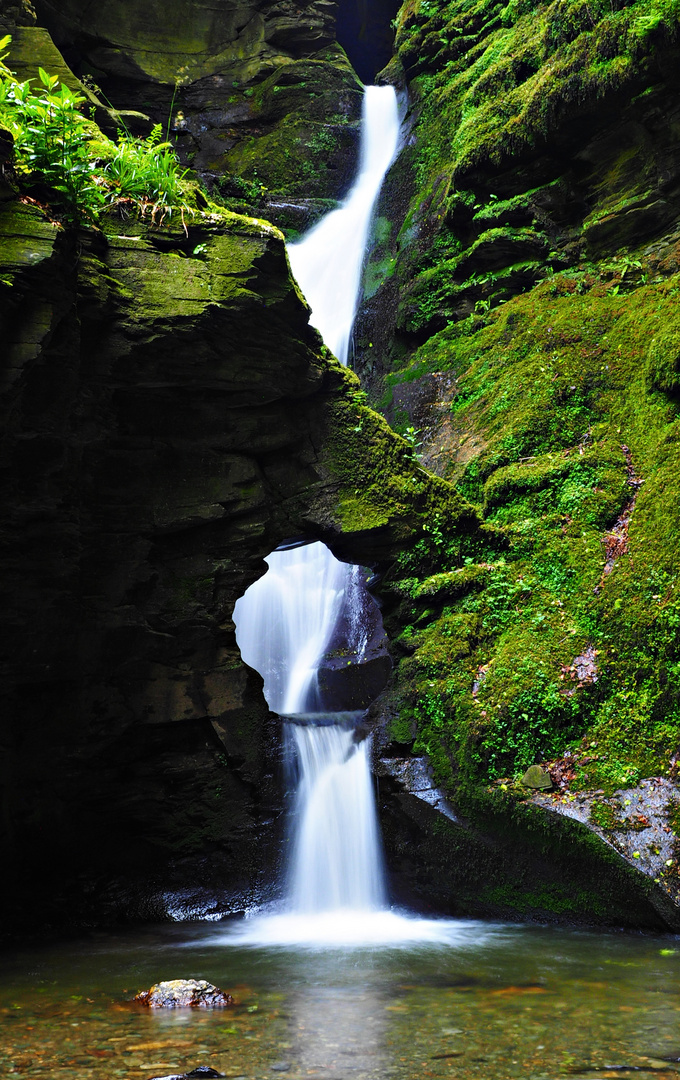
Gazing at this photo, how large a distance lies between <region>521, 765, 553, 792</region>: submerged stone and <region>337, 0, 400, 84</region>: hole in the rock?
1959 centimetres

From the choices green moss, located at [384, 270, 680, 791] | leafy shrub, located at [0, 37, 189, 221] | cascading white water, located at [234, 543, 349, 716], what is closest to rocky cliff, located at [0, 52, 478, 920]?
leafy shrub, located at [0, 37, 189, 221]

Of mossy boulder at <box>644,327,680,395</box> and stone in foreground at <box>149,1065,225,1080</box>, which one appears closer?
stone in foreground at <box>149,1065,225,1080</box>

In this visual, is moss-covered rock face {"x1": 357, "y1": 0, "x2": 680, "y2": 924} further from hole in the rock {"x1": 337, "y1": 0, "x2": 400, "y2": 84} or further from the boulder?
hole in the rock {"x1": 337, "y1": 0, "x2": 400, "y2": 84}

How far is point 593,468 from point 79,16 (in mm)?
14597

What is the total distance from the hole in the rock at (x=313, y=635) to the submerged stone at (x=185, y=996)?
5.24m

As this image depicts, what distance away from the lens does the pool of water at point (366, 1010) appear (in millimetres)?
3273

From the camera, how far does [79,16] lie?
1516 cm

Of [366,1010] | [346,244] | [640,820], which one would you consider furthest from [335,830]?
[346,244]

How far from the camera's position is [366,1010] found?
412cm

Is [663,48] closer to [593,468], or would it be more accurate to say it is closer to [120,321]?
[593,468]

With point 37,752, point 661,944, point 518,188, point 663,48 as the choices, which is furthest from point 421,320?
point 661,944

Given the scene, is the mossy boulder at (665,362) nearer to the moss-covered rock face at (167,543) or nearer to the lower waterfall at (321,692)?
the moss-covered rock face at (167,543)

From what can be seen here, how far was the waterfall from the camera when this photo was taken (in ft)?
23.9

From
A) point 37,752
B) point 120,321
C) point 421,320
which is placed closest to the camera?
point 120,321
